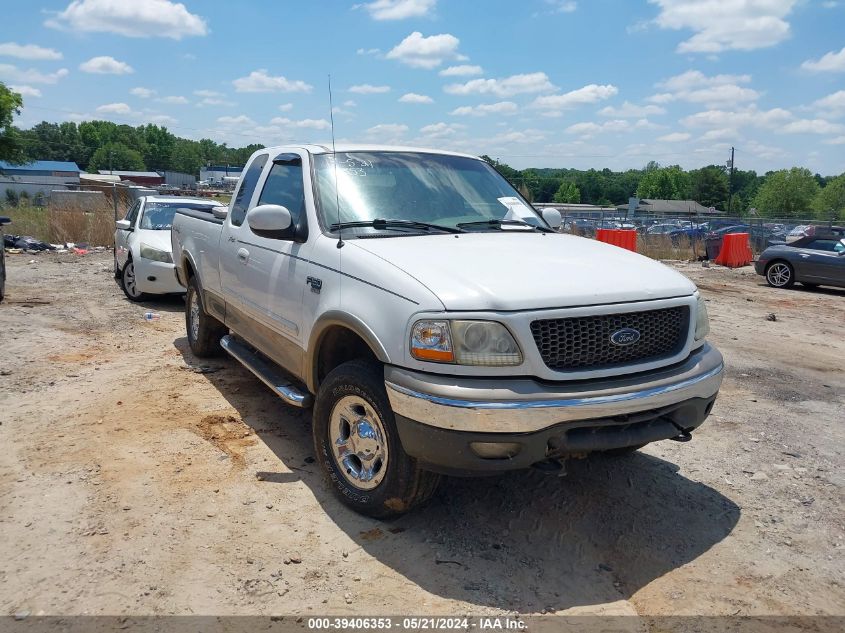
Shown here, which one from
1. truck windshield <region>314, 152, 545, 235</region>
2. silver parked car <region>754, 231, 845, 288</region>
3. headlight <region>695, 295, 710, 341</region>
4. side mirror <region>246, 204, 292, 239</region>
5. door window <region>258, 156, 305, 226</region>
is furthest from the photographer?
silver parked car <region>754, 231, 845, 288</region>

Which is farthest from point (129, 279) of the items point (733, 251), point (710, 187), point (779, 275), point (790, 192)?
point (710, 187)

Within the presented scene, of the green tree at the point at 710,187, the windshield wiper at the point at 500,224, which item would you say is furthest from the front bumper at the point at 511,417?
the green tree at the point at 710,187

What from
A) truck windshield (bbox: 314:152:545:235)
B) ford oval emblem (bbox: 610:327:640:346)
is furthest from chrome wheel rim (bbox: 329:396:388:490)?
ford oval emblem (bbox: 610:327:640:346)

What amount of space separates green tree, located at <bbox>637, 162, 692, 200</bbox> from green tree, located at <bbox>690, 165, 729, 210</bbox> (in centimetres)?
2225

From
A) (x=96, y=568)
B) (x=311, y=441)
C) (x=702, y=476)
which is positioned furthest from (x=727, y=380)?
(x=96, y=568)

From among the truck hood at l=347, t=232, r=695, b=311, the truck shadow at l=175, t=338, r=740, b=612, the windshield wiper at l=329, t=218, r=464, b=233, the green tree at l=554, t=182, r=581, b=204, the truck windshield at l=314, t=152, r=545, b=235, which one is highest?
the green tree at l=554, t=182, r=581, b=204

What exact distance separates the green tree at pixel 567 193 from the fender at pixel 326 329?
434 ft

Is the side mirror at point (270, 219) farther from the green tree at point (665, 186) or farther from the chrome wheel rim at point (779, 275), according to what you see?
the green tree at point (665, 186)

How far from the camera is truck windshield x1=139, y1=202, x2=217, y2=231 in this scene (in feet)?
37.9

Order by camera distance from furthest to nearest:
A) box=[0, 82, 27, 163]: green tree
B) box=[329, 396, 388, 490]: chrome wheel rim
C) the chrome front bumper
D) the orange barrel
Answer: box=[0, 82, 27, 163]: green tree < the orange barrel < box=[329, 396, 388, 490]: chrome wheel rim < the chrome front bumper

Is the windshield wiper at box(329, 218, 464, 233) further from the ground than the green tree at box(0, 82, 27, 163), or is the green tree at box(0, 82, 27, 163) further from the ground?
the green tree at box(0, 82, 27, 163)

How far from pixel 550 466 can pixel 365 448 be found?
1.02 metres

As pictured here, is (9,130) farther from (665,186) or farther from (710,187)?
(665,186)

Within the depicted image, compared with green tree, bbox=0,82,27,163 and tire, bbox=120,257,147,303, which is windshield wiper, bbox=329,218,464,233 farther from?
green tree, bbox=0,82,27,163
